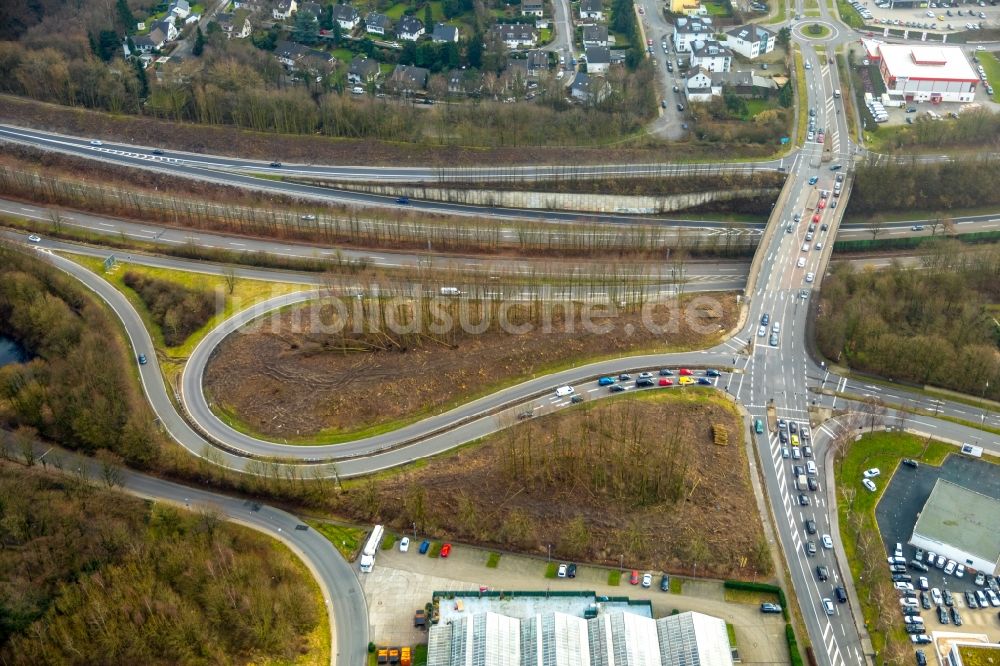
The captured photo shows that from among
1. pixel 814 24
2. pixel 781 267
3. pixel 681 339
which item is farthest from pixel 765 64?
pixel 681 339

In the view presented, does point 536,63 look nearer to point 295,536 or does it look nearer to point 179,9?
point 179,9

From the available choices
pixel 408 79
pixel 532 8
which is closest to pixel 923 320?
pixel 408 79

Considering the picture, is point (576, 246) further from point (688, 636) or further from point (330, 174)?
point (688, 636)

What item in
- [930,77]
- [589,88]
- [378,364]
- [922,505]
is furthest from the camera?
[930,77]

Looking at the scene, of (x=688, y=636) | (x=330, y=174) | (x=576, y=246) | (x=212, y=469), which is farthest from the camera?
(x=330, y=174)

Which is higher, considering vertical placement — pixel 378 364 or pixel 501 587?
pixel 378 364

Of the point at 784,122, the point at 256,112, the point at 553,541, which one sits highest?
the point at 256,112

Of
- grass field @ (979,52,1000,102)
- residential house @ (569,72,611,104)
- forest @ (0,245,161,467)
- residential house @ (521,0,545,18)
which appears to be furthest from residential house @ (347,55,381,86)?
grass field @ (979,52,1000,102)
